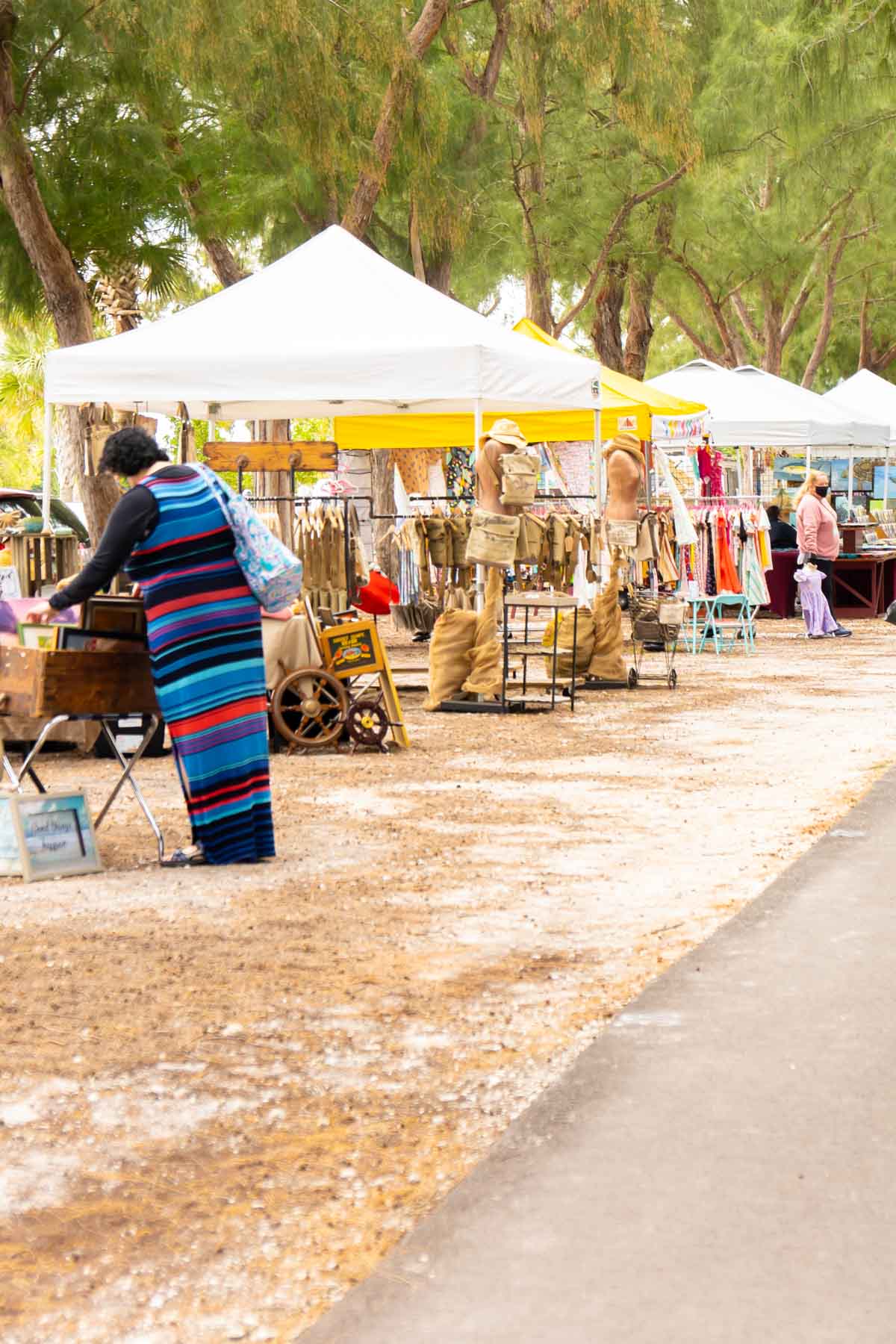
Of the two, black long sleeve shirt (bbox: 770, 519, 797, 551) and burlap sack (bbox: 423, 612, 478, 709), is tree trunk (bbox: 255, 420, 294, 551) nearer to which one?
burlap sack (bbox: 423, 612, 478, 709)

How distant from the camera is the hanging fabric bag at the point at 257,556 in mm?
7043

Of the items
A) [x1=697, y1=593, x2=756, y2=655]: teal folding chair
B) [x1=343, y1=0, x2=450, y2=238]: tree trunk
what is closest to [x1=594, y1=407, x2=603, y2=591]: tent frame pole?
[x1=697, y1=593, x2=756, y2=655]: teal folding chair

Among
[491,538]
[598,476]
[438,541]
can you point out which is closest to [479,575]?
[491,538]

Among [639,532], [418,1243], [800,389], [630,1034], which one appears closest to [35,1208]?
[418,1243]

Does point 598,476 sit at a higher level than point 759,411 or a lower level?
lower

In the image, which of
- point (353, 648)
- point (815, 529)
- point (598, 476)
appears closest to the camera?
point (353, 648)

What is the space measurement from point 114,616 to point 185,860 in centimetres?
95

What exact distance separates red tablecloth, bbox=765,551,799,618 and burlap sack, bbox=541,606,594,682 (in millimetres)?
8865

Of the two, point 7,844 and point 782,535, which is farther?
point 782,535

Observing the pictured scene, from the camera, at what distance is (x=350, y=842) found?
303 inches

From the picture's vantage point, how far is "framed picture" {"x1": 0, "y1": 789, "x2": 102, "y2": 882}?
6.98 metres

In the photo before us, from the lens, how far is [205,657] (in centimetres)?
705

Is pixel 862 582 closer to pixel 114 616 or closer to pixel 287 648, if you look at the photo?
pixel 287 648

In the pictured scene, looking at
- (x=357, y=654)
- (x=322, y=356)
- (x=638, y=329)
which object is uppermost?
(x=638, y=329)
